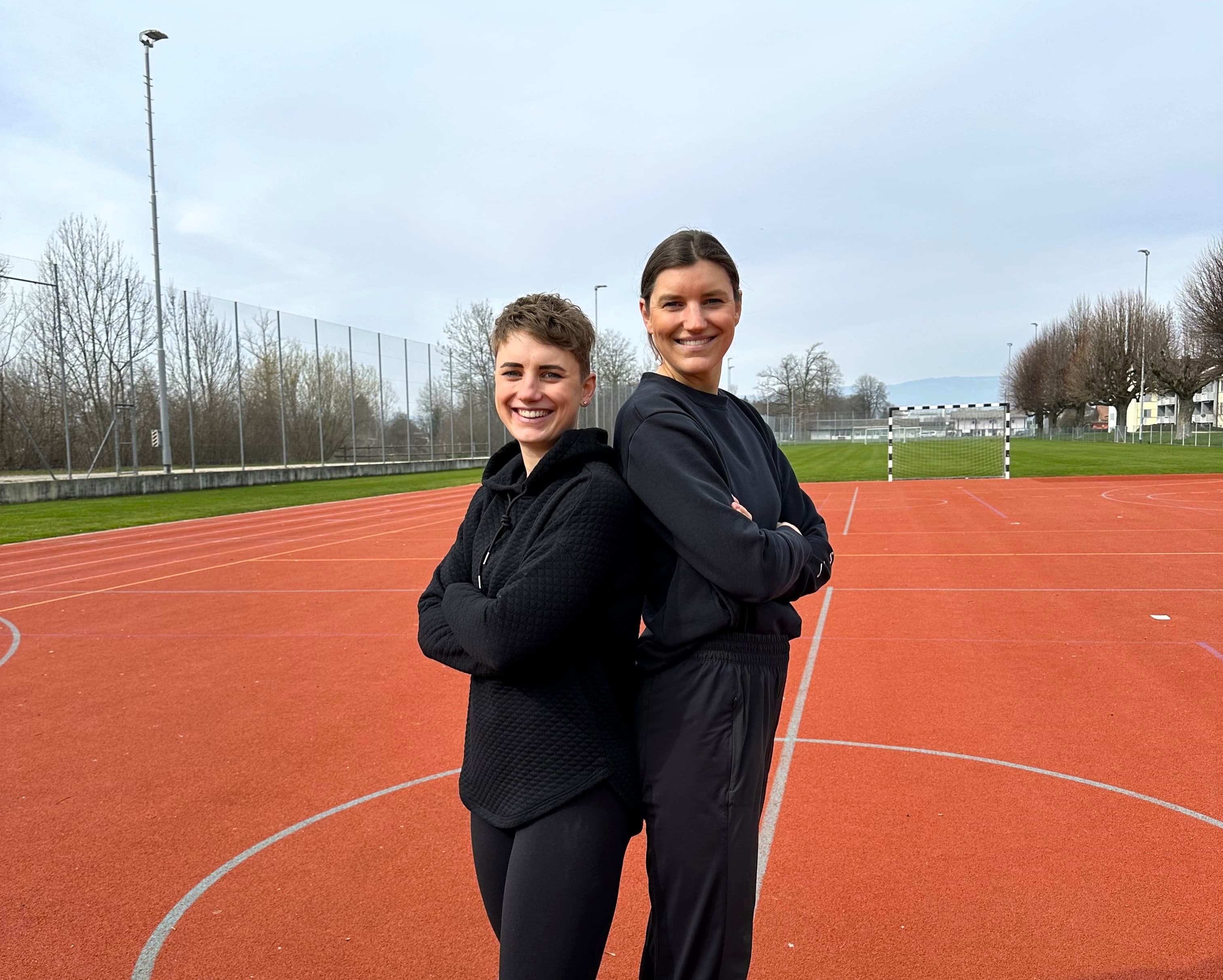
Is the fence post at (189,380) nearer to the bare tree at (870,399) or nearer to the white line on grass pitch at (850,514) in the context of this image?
the white line on grass pitch at (850,514)

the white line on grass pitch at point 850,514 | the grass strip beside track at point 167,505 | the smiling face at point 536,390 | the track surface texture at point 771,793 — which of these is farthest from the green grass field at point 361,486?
the smiling face at point 536,390

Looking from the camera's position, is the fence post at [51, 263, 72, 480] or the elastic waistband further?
the fence post at [51, 263, 72, 480]

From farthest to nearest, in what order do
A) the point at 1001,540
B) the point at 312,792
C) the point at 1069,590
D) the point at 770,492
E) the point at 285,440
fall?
the point at 285,440 → the point at 1001,540 → the point at 1069,590 → the point at 312,792 → the point at 770,492

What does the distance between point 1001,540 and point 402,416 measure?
2777 centimetres

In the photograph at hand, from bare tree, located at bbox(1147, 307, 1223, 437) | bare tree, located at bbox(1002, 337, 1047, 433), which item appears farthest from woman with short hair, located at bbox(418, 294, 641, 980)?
bare tree, located at bbox(1002, 337, 1047, 433)

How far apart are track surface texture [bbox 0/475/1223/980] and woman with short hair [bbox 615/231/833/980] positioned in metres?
1.37

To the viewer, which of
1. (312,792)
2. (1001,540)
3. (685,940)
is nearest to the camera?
(685,940)

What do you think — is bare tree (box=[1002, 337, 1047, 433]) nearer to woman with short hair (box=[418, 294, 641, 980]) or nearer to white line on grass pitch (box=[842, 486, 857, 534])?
white line on grass pitch (box=[842, 486, 857, 534])

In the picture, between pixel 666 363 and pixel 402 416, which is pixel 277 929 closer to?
pixel 666 363

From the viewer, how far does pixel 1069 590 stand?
8.74 metres

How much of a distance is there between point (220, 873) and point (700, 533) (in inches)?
117

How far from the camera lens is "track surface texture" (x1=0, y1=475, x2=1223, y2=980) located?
9.89 feet

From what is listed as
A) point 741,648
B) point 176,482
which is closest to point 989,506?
point 741,648

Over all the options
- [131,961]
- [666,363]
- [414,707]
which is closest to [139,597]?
[414,707]
